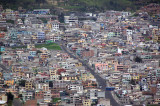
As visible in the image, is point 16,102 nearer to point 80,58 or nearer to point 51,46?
point 80,58

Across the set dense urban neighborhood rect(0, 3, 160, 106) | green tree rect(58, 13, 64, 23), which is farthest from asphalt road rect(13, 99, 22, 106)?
green tree rect(58, 13, 64, 23)

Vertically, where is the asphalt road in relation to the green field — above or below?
below

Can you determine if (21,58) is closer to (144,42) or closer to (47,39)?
(47,39)

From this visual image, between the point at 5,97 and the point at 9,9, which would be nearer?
the point at 5,97

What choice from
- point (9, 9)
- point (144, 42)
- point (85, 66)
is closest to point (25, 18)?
point (9, 9)

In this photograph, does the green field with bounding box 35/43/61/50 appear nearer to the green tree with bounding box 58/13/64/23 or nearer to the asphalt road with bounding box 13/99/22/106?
the green tree with bounding box 58/13/64/23

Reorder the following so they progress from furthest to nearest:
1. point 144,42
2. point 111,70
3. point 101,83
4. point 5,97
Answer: point 144,42 < point 111,70 < point 101,83 < point 5,97
